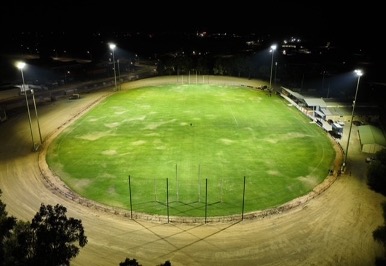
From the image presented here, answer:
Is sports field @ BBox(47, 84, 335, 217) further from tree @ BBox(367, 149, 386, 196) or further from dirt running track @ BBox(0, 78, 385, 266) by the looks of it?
tree @ BBox(367, 149, 386, 196)

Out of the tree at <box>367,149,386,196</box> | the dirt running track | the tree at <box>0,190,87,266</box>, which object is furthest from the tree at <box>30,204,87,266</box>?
the tree at <box>367,149,386,196</box>

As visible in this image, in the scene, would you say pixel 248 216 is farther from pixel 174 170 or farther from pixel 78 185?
pixel 78 185

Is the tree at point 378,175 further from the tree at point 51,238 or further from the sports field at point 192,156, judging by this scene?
the tree at point 51,238

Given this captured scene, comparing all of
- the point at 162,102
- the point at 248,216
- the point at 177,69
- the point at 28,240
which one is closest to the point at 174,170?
the point at 248,216

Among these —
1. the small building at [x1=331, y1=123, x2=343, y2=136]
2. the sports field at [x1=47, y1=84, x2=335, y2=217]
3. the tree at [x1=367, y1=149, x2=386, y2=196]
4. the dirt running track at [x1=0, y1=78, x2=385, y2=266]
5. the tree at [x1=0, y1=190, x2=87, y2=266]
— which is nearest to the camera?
the tree at [x1=0, y1=190, x2=87, y2=266]

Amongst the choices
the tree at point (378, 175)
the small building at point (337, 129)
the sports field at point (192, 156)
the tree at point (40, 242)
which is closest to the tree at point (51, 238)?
the tree at point (40, 242)
